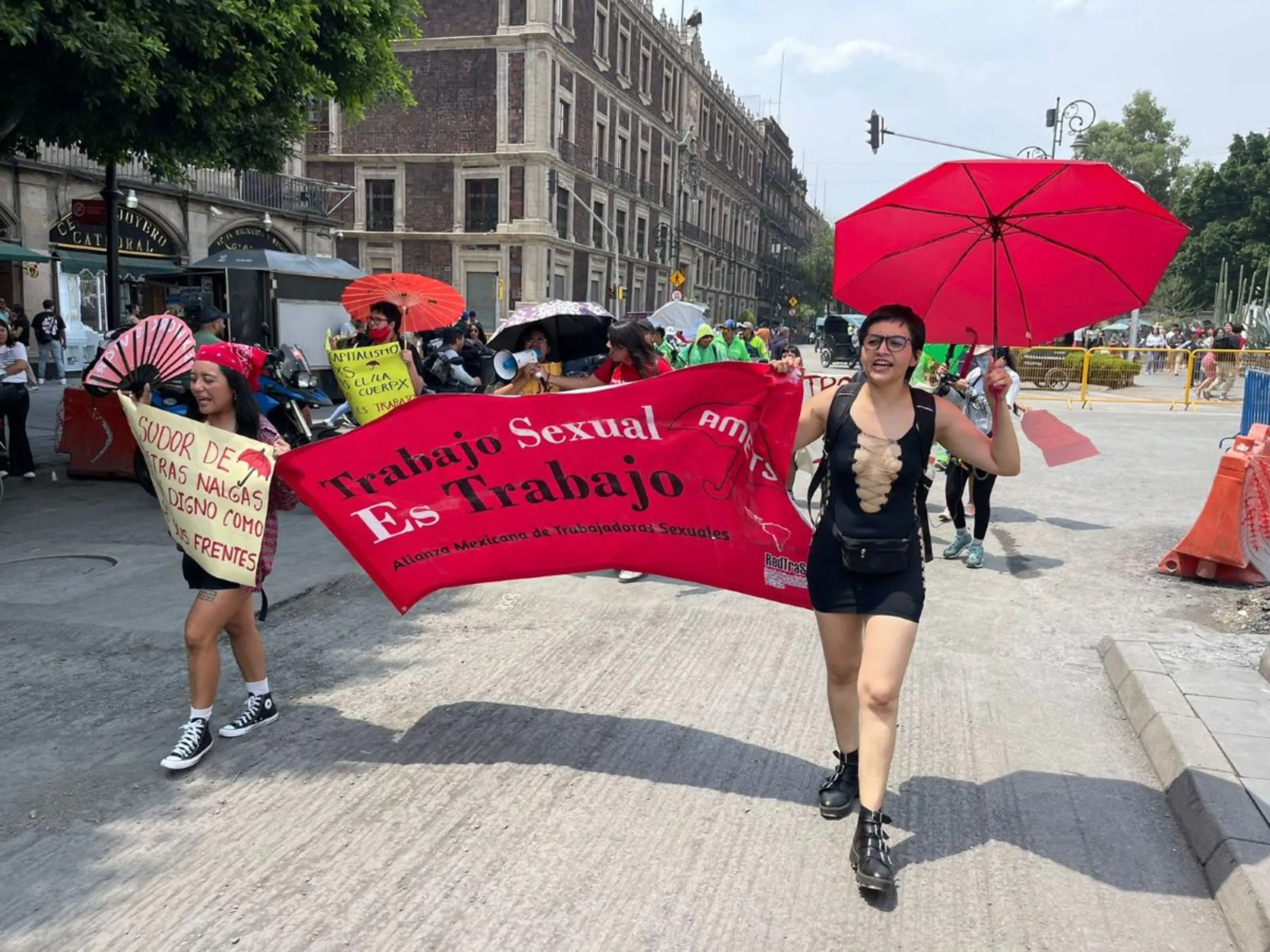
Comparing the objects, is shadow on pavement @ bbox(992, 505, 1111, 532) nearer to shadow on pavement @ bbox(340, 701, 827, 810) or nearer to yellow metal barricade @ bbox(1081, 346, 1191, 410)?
shadow on pavement @ bbox(340, 701, 827, 810)

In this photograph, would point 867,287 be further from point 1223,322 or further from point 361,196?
point 1223,322

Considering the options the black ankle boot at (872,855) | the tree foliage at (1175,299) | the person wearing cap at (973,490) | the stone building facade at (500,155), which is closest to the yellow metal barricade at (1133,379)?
the person wearing cap at (973,490)

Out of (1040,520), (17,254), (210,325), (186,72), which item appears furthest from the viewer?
(17,254)

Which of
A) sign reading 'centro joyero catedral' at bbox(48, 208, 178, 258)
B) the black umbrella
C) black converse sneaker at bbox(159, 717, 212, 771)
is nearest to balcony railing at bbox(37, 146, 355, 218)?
sign reading 'centro joyero catedral' at bbox(48, 208, 178, 258)

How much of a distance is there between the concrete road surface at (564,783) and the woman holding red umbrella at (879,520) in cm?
51

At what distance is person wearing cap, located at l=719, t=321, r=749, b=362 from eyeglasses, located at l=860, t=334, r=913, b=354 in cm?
882

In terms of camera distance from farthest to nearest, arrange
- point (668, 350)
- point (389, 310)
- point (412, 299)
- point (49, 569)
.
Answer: point (668, 350) < point (412, 299) < point (389, 310) < point (49, 569)

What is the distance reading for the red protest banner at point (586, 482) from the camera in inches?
158

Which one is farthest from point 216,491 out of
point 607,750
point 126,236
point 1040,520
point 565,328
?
point 126,236

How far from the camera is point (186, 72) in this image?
28.8 ft

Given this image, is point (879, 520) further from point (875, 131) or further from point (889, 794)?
point (875, 131)

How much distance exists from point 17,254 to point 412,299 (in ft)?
49.3

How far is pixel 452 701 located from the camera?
478cm

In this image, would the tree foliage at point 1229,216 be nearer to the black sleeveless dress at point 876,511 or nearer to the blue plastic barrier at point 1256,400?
the blue plastic barrier at point 1256,400
